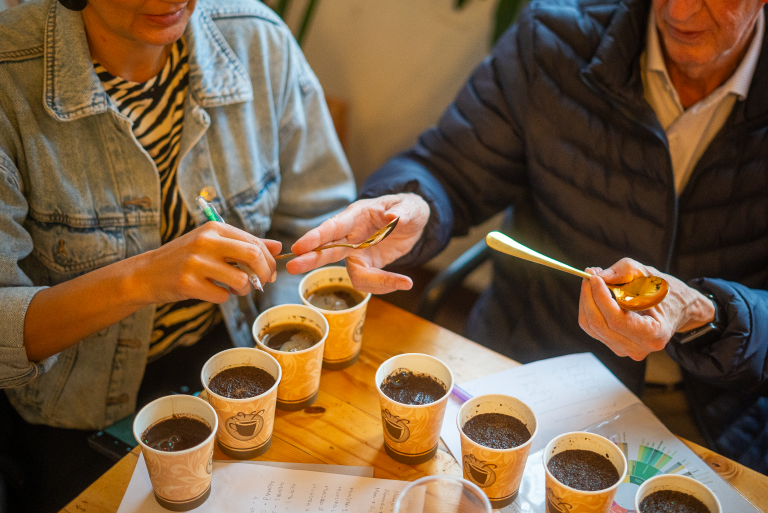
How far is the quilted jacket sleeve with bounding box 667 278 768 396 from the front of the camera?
3.91 feet

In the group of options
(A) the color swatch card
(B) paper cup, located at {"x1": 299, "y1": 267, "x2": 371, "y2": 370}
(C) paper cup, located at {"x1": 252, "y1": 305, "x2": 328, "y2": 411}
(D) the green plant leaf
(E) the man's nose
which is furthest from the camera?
(D) the green plant leaf

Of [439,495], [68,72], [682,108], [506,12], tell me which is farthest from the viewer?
[506,12]

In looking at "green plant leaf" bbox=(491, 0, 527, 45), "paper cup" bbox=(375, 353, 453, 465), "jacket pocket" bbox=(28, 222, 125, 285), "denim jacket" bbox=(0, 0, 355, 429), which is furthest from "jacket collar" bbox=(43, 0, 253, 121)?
"green plant leaf" bbox=(491, 0, 527, 45)

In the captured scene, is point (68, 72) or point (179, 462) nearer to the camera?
point (179, 462)

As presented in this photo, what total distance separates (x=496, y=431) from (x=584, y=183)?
31.7 inches

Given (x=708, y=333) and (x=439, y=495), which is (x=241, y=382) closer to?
(x=439, y=495)

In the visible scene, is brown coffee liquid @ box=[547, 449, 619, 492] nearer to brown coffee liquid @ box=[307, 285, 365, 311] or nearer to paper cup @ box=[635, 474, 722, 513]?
paper cup @ box=[635, 474, 722, 513]

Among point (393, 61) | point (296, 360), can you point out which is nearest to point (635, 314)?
point (296, 360)

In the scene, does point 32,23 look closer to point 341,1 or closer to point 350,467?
point 350,467

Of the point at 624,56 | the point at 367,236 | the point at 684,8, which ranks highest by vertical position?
the point at 684,8

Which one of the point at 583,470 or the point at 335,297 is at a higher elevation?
the point at 583,470

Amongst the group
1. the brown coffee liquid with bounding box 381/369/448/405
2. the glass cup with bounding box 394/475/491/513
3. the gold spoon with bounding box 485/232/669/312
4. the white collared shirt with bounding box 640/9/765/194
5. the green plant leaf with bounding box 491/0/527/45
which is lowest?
the brown coffee liquid with bounding box 381/369/448/405

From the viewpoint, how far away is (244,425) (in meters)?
0.95

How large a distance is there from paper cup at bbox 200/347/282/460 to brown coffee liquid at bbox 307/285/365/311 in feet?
0.68
